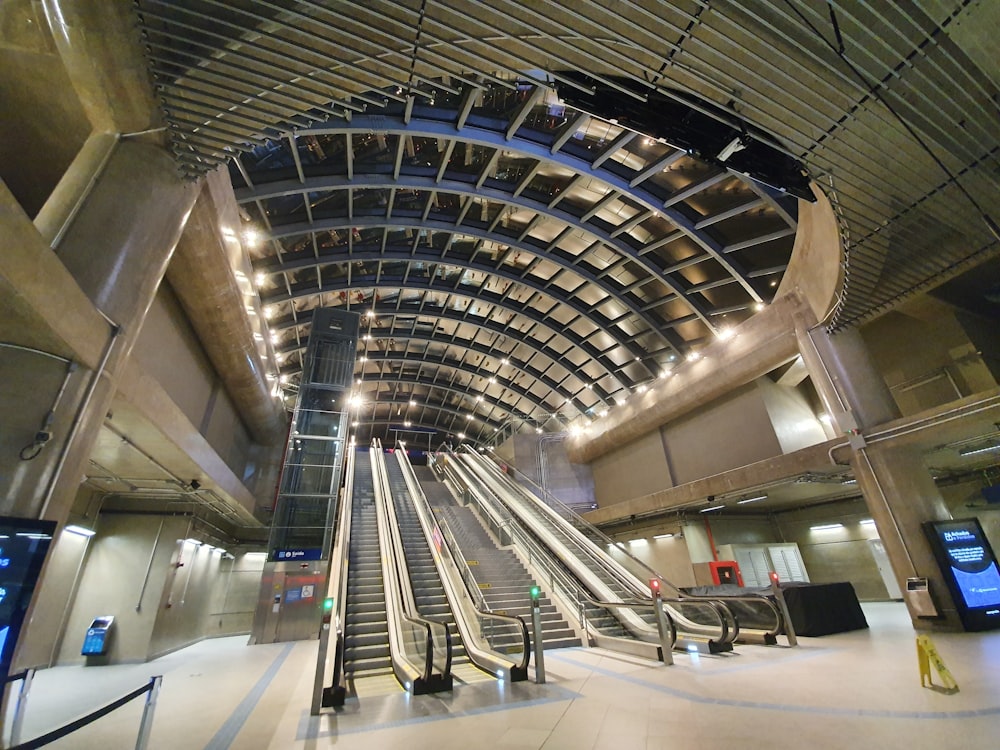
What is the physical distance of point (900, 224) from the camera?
250 inches

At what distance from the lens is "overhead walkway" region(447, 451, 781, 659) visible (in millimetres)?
6973

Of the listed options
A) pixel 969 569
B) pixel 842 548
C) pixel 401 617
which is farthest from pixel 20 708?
pixel 842 548

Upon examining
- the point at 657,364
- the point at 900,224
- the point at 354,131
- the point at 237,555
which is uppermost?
the point at 354,131

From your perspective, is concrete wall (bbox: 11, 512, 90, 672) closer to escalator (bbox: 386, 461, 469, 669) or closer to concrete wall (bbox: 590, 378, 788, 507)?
escalator (bbox: 386, 461, 469, 669)

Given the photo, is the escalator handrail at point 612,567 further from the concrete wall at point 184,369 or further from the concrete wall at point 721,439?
the concrete wall at point 184,369

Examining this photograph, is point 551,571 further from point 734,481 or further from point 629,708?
point 734,481

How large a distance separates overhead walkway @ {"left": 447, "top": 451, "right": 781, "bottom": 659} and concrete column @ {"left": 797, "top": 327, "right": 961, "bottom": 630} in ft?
10.8

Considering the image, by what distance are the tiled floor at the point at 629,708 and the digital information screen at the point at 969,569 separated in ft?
2.87

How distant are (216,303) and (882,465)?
1514 centimetres

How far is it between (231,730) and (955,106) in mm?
10298

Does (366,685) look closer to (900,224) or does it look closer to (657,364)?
(900,224)

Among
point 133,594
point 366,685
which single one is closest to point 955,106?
point 366,685

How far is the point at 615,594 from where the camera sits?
8.57 m

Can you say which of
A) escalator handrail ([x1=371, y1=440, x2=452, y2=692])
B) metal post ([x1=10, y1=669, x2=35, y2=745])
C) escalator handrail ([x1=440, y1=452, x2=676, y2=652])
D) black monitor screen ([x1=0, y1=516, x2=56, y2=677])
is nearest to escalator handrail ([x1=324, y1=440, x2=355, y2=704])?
escalator handrail ([x1=371, y1=440, x2=452, y2=692])
